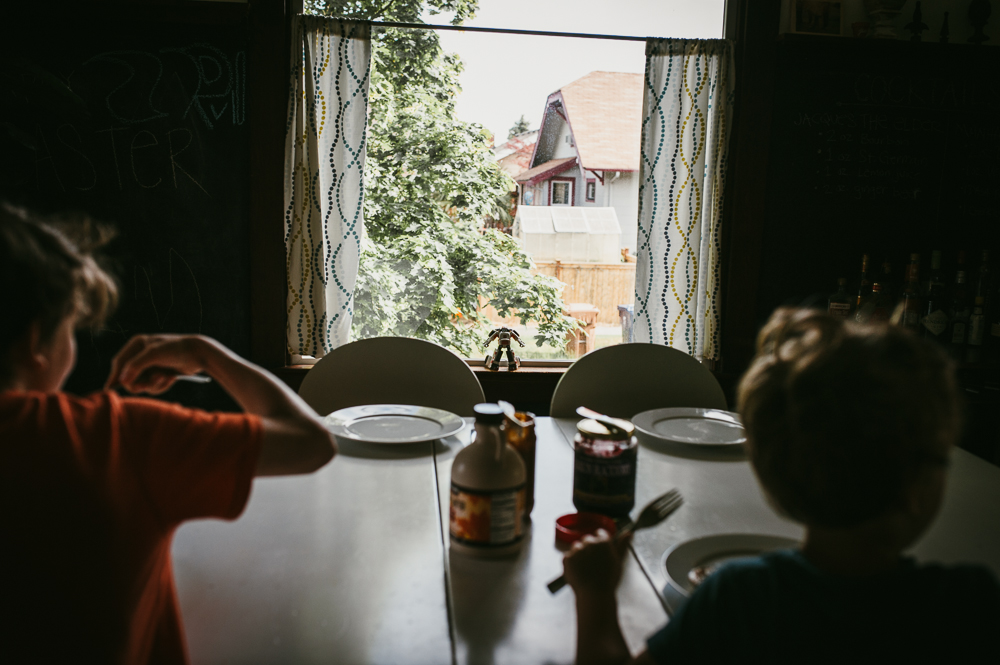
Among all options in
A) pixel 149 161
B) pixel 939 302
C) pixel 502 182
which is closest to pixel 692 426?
pixel 502 182

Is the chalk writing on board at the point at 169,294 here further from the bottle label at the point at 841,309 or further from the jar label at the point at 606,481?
the bottle label at the point at 841,309

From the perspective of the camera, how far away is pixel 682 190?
238cm

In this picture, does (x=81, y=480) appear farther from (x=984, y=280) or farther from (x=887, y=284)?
(x=984, y=280)

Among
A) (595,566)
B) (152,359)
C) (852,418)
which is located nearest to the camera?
(852,418)

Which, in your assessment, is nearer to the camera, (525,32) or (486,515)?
(486,515)

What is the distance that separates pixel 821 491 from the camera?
1.83 ft

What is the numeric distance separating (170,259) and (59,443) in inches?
71.1

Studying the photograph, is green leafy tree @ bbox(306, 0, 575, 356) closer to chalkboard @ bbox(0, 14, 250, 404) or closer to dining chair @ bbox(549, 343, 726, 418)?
chalkboard @ bbox(0, 14, 250, 404)

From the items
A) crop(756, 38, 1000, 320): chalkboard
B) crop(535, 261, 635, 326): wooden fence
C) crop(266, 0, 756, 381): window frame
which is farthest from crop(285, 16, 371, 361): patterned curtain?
crop(756, 38, 1000, 320): chalkboard

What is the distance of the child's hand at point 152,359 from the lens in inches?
32.6

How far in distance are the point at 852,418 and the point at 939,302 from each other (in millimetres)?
2278

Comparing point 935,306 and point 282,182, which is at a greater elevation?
point 282,182

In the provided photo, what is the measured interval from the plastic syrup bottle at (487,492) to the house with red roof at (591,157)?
1789 millimetres

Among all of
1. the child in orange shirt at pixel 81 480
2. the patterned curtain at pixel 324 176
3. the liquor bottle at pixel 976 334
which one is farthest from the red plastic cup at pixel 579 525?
the liquor bottle at pixel 976 334
